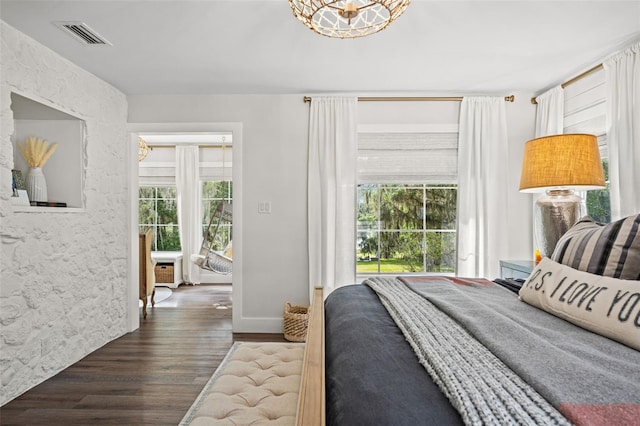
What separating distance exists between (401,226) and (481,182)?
3.06 ft

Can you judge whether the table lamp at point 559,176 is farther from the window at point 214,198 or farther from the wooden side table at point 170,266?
the wooden side table at point 170,266

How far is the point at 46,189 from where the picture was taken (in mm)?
3012

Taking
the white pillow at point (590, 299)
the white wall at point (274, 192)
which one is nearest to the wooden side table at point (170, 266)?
the white wall at point (274, 192)

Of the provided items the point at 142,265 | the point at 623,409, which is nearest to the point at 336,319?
the point at 623,409

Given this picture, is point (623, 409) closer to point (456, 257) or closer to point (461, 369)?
point (461, 369)

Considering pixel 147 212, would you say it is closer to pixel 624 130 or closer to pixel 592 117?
pixel 592 117

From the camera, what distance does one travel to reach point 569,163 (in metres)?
2.48

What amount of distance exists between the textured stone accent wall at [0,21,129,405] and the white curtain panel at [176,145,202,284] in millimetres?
2586

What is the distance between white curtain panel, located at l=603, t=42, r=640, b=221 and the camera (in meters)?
2.46

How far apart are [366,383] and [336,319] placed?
680 millimetres

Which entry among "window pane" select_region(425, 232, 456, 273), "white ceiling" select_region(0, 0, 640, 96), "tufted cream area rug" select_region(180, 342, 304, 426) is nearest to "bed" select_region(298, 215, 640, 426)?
"tufted cream area rug" select_region(180, 342, 304, 426)

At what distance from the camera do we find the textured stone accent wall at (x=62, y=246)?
7.72ft

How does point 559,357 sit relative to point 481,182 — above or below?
below

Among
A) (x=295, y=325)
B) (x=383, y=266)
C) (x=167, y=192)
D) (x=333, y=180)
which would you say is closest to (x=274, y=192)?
(x=333, y=180)
